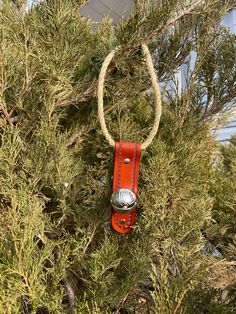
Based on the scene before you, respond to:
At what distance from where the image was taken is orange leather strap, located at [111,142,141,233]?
0.52 metres

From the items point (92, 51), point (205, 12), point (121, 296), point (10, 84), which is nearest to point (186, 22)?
point (205, 12)

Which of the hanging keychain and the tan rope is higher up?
the tan rope

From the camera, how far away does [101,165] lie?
0.61 m

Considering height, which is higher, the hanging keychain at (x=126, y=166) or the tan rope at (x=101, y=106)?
the tan rope at (x=101, y=106)

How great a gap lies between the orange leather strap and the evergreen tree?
Result: 0.06 feet

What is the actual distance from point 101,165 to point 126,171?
96mm

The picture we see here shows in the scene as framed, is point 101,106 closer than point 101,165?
Yes

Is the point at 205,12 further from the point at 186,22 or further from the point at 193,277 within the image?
the point at 193,277

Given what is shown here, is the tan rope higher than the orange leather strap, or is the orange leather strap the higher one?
the tan rope

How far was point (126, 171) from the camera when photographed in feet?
1.72

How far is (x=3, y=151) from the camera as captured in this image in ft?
1.57

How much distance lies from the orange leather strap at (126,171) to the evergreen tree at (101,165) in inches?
0.7

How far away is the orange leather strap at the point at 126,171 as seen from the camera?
1.70 feet

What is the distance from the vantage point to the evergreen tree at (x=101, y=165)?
18.2 inches
